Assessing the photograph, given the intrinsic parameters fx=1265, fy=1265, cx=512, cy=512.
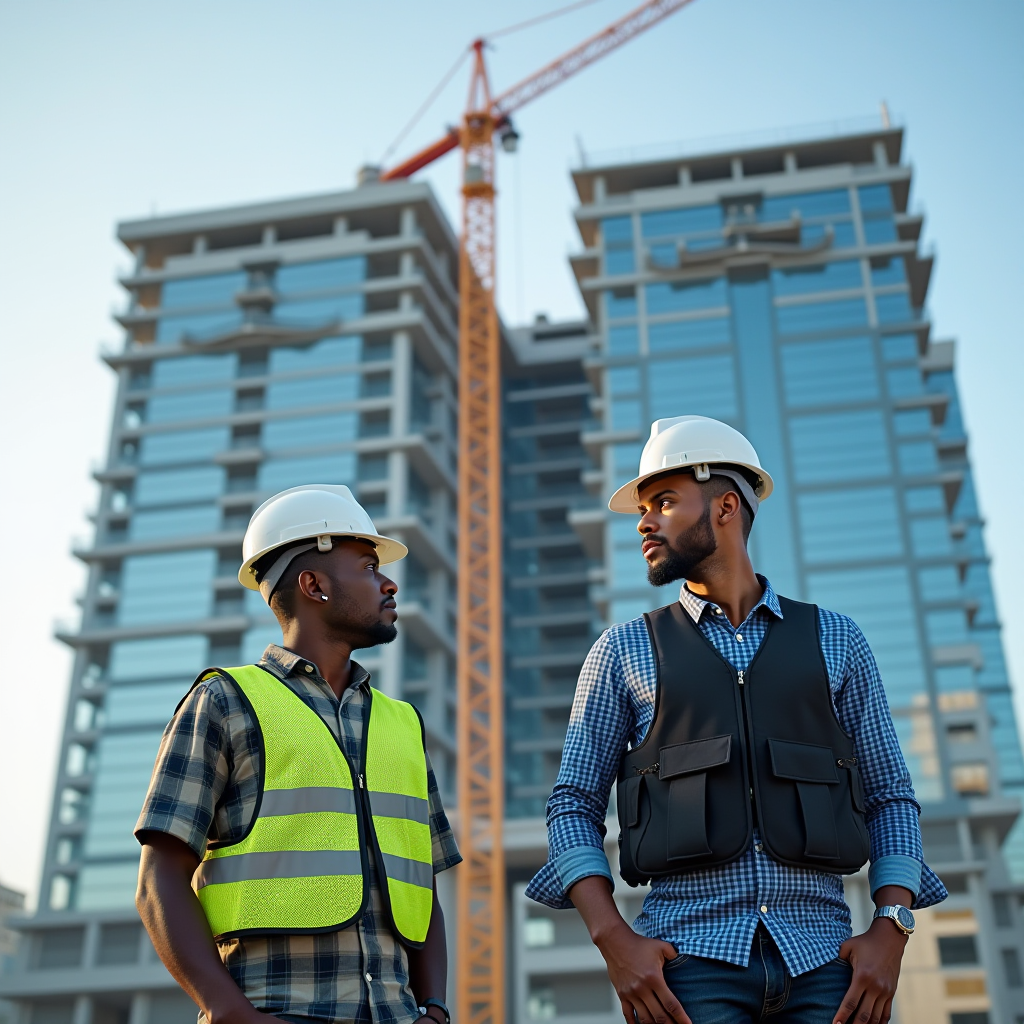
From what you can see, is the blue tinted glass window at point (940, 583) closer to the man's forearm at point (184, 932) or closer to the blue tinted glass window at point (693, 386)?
the blue tinted glass window at point (693, 386)

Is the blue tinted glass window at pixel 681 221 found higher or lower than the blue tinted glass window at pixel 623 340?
higher

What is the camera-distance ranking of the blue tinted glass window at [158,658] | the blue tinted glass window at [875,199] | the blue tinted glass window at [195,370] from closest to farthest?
1. the blue tinted glass window at [158,658]
2. the blue tinted glass window at [875,199]
3. the blue tinted glass window at [195,370]

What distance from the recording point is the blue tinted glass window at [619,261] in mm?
55500

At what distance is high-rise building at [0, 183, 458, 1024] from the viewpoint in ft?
156

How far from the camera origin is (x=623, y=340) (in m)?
53.9

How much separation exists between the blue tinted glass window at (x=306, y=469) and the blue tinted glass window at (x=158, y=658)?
7.46 metres

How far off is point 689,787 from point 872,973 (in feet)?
2.08

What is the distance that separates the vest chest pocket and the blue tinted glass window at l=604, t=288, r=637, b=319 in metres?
52.0

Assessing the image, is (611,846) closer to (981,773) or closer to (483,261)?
(981,773)

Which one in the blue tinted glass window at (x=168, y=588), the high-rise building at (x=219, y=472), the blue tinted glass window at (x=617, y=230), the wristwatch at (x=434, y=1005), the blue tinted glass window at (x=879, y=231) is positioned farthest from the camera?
the blue tinted glass window at (x=617, y=230)

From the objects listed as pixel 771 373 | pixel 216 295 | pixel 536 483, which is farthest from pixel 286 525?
pixel 536 483

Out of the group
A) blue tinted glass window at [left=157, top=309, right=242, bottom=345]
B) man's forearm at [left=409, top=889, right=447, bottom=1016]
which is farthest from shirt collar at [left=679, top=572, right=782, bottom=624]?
blue tinted glass window at [left=157, top=309, right=242, bottom=345]

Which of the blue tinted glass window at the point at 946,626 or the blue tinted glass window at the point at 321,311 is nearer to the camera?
the blue tinted glass window at the point at 946,626

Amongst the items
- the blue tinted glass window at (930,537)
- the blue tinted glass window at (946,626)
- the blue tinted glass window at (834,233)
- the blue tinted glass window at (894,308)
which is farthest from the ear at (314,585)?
the blue tinted glass window at (834,233)
